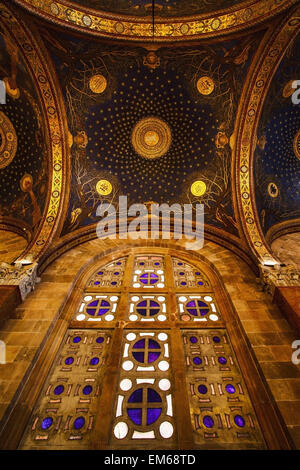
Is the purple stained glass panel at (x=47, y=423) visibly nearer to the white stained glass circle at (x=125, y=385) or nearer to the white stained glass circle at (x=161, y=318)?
the white stained glass circle at (x=125, y=385)

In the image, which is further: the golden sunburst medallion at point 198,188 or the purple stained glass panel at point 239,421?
the golden sunburst medallion at point 198,188

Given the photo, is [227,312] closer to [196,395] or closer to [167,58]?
[196,395]

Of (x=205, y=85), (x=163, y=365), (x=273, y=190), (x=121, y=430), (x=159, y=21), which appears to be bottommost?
(x=121, y=430)

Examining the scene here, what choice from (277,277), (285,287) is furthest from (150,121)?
(285,287)

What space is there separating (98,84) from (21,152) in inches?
134

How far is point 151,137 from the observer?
7.80 metres

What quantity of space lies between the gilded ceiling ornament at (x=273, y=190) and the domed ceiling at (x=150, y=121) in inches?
63.1

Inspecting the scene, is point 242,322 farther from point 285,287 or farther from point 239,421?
point 239,421

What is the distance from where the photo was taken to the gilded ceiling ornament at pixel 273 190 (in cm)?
784

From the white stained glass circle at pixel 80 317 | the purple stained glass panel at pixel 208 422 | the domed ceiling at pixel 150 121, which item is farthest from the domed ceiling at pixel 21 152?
the purple stained glass panel at pixel 208 422

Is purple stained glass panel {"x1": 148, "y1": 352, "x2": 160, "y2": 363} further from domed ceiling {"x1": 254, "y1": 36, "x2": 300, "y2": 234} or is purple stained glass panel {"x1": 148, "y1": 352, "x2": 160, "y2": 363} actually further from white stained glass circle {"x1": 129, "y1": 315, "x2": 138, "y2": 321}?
domed ceiling {"x1": 254, "y1": 36, "x2": 300, "y2": 234}

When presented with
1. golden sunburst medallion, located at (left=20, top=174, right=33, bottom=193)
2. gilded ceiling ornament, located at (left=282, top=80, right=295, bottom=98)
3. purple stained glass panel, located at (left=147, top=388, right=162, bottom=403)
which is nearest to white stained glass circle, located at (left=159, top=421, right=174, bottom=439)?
purple stained glass panel, located at (left=147, top=388, right=162, bottom=403)

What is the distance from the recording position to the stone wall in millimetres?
3377

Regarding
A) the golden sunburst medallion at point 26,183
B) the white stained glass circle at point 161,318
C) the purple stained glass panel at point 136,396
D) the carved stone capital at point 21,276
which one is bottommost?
the purple stained glass panel at point 136,396
